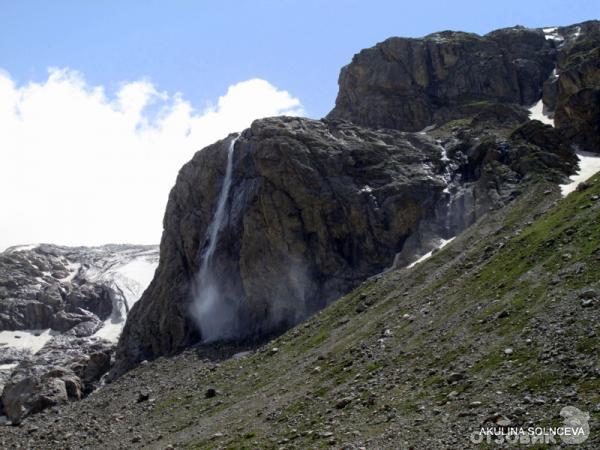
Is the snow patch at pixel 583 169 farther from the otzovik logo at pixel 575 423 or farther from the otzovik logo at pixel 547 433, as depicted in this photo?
the otzovik logo at pixel 547 433

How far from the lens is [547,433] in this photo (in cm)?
2466

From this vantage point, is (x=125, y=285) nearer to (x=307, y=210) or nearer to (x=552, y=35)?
(x=307, y=210)

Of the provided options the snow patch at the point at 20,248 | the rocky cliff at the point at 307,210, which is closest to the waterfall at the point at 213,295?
the rocky cliff at the point at 307,210

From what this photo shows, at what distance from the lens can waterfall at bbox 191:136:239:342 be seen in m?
90.6

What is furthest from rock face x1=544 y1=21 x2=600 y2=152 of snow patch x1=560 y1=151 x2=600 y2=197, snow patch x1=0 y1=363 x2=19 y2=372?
snow patch x1=0 y1=363 x2=19 y2=372

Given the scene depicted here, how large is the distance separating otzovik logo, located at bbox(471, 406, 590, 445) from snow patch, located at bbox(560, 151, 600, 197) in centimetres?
5505

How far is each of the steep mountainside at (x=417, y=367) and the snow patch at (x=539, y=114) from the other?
50.8 metres

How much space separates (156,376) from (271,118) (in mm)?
44212

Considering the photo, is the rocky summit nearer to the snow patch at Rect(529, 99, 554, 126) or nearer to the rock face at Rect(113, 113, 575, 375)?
the rock face at Rect(113, 113, 575, 375)

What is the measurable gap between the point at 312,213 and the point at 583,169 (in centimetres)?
3488

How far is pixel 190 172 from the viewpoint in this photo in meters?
110

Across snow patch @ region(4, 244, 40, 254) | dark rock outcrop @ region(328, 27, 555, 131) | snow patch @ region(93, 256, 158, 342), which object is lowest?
snow patch @ region(93, 256, 158, 342)

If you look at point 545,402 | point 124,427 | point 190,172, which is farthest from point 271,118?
point 545,402

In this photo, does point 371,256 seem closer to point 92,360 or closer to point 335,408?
point 92,360
